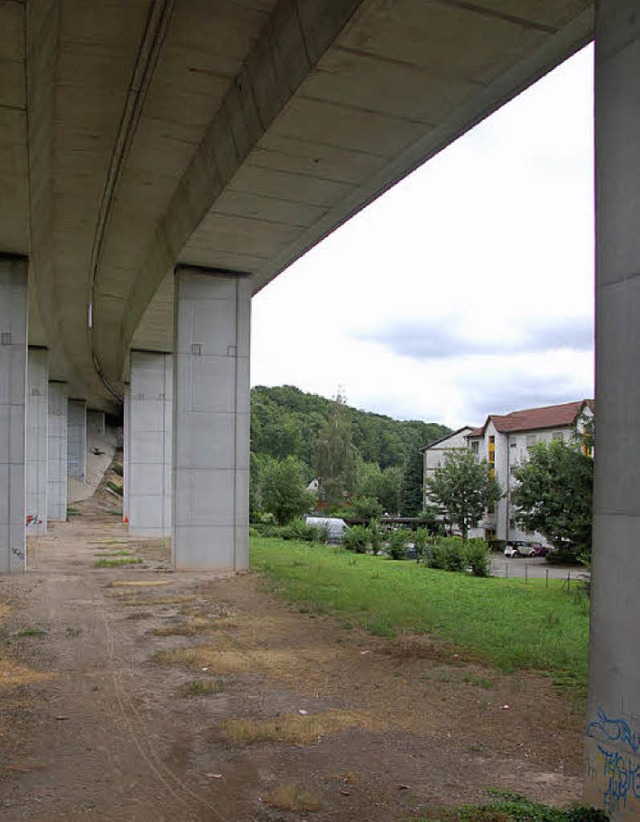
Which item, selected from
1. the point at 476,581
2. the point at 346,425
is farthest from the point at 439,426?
the point at 476,581

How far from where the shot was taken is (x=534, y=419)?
58188 mm

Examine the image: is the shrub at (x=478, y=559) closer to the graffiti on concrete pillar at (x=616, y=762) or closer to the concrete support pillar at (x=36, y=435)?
the concrete support pillar at (x=36, y=435)

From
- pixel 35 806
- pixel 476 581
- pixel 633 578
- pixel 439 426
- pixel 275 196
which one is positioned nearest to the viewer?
pixel 633 578

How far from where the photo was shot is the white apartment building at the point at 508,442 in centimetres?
5538

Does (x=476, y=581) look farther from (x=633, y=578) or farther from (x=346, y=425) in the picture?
(x=346, y=425)

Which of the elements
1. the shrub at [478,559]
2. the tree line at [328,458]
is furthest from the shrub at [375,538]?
the tree line at [328,458]

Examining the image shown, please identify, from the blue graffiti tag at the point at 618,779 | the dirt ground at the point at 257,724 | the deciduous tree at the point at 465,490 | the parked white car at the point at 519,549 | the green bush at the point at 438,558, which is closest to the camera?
the blue graffiti tag at the point at 618,779

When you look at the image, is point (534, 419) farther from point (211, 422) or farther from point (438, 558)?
point (211, 422)

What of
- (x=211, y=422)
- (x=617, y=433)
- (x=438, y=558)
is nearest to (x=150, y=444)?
(x=438, y=558)

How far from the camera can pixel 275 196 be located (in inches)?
570

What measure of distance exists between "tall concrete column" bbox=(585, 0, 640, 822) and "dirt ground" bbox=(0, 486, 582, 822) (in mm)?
968

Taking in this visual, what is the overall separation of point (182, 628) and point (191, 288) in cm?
998

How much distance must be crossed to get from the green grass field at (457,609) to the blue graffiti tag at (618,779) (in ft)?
12.6

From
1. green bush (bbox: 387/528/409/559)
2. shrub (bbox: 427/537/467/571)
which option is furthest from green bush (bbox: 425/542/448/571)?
green bush (bbox: 387/528/409/559)
